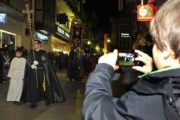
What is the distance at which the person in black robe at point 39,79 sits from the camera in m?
7.18

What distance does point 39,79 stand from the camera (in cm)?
733

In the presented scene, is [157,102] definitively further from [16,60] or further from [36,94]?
[16,60]

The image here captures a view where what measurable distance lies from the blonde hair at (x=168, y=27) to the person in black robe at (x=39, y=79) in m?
6.38

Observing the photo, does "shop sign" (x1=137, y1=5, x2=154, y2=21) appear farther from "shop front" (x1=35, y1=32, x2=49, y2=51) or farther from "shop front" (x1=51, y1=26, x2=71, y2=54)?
"shop front" (x1=51, y1=26, x2=71, y2=54)

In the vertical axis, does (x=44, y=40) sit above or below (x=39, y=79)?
above

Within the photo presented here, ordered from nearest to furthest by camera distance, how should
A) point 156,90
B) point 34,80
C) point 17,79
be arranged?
point 156,90 → point 34,80 → point 17,79

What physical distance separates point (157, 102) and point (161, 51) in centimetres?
24

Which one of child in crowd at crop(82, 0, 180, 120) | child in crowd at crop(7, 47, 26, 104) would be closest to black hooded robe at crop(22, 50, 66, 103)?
child in crowd at crop(7, 47, 26, 104)

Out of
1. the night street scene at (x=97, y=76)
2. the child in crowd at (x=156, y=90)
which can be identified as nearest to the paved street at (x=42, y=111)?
the night street scene at (x=97, y=76)

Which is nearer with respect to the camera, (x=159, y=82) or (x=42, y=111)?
(x=159, y=82)

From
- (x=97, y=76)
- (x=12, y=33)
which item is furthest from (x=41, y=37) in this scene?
(x=97, y=76)

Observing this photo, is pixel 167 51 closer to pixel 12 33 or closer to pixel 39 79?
pixel 39 79

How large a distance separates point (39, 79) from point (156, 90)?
6631 mm

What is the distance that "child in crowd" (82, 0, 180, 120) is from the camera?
37.4 inches
